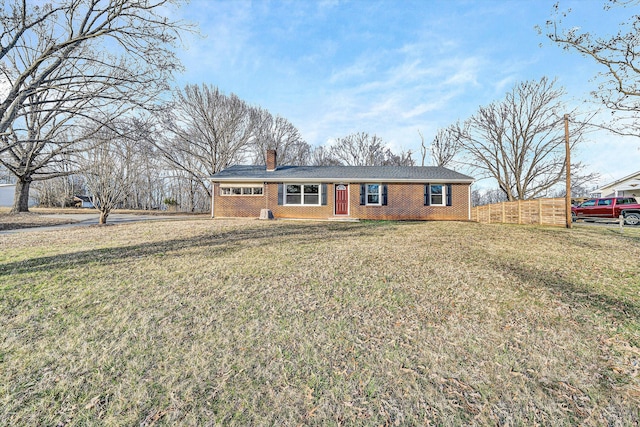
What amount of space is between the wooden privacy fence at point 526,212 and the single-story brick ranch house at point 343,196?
1814 mm

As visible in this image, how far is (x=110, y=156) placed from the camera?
10008mm

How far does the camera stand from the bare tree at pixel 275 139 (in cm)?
2901

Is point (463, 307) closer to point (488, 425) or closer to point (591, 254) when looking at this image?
point (488, 425)

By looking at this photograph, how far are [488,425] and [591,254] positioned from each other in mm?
7010

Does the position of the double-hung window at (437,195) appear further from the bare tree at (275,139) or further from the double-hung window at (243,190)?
the bare tree at (275,139)

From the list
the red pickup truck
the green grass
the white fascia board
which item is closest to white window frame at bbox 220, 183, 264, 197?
the white fascia board

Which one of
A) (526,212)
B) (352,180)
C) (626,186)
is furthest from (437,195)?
(626,186)

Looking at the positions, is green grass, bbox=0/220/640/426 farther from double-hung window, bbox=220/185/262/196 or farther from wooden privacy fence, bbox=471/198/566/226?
double-hung window, bbox=220/185/262/196

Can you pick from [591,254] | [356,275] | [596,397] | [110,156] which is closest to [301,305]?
[356,275]

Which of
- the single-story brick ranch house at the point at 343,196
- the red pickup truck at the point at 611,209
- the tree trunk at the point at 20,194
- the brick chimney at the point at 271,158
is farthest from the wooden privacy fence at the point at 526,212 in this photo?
the tree trunk at the point at 20,194

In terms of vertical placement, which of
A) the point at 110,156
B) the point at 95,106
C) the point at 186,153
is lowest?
the point at 110,156

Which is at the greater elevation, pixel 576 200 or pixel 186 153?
pixel 186 153

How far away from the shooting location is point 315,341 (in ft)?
9.43

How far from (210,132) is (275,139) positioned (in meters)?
8.19
